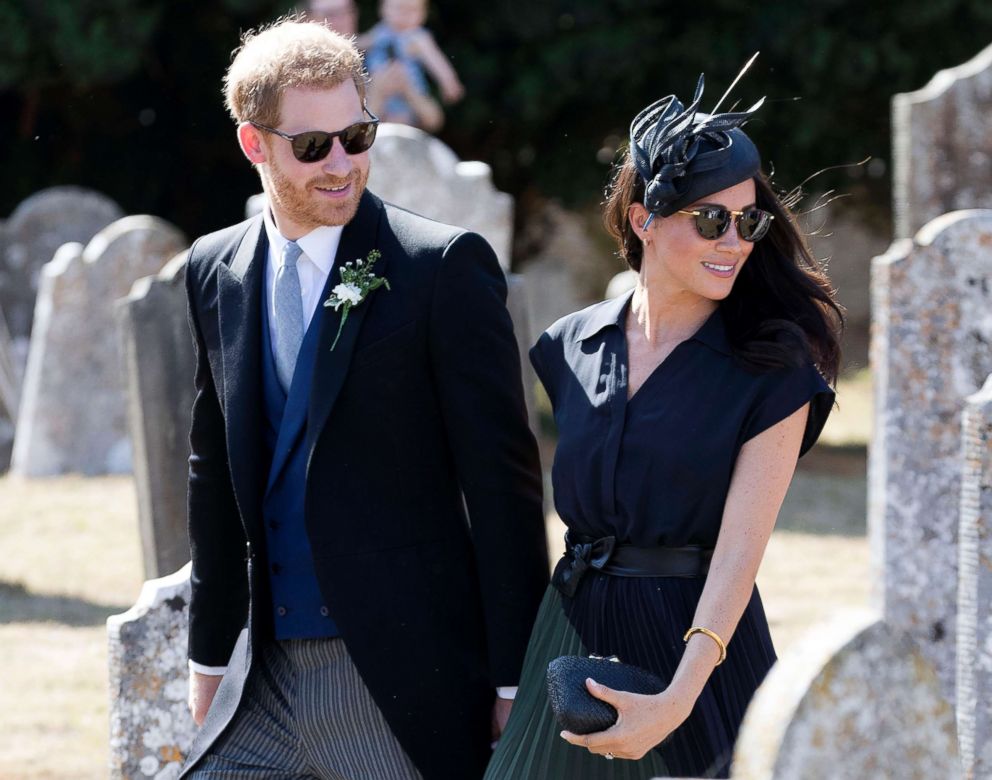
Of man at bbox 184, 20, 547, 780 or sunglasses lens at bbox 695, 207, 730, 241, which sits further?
man at bbox 184, 20, 547, 780

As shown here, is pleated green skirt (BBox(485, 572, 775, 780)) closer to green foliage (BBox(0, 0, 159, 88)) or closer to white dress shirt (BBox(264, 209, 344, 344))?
white dress shirt (BBox(264, 209, 344, 344))

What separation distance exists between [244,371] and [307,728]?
69 cm

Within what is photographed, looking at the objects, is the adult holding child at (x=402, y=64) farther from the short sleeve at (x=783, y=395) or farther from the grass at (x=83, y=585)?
the short sleeve at (x=783, y=395)

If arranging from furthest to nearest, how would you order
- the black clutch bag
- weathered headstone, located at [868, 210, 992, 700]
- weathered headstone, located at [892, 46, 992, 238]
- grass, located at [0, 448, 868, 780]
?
weathered headstone, located at [892, 46, 992, 238]
grass, located at [0, 448, 868, 780]
weathered headstone, located at [868, 210, 992, 700]
the black clutch bag

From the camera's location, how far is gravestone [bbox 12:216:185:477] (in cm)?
1141

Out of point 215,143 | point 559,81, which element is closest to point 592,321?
point 559,81

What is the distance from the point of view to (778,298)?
333 cm

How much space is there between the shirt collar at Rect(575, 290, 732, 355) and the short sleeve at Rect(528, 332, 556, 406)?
0.08m

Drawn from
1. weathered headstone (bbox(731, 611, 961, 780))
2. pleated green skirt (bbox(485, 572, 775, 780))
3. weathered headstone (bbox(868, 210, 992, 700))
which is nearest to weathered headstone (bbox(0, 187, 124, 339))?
weathered headstone (bbox(868, 210, 992, 700))

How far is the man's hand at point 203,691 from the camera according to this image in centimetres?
372

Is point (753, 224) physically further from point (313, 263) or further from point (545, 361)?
point (313, 263)

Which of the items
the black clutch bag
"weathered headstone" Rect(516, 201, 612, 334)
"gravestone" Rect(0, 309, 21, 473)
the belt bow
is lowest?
"weathered headstone" Rect(516, 201, 612, 334)

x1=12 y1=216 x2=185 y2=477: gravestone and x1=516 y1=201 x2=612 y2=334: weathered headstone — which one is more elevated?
x1=12 y1=216 x2=185 y2=477: gravestone

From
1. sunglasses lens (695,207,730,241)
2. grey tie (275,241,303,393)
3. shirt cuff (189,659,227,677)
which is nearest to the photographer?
sunglasses lens (695,207,730,241)
